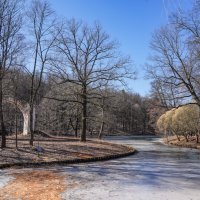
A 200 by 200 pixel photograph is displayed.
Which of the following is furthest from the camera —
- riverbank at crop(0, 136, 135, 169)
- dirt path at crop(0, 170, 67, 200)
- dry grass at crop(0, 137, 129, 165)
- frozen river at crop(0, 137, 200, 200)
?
dry grass at crop(0, 137, 129, 165)

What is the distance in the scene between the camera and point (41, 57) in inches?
925

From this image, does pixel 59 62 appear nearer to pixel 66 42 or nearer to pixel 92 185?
pixel 66 42

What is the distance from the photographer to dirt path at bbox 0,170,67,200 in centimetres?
1059

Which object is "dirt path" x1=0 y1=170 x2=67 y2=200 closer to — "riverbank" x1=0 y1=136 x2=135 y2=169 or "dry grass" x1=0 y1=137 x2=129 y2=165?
"riverbank" x1=0 y1=136 x2=135 y2=169

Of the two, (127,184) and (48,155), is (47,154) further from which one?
(127,184)

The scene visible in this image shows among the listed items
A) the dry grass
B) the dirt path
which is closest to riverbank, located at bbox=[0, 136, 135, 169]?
the dry grass

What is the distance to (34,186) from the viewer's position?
12250 mm

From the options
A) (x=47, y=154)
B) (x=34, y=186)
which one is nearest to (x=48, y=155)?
(x=47, y=154)

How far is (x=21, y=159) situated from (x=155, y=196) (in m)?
9.41

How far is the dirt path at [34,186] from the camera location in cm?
1059

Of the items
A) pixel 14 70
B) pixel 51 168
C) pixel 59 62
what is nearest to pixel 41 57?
pixel 14 70

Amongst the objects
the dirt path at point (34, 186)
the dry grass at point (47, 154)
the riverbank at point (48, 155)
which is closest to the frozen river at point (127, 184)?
the dirt path at point (34, 186)

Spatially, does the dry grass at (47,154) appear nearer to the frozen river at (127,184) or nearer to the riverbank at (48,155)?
the riverbank at (48,155)

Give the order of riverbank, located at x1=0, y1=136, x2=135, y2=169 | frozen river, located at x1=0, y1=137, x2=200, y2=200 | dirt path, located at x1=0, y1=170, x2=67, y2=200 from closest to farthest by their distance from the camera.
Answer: dirt path, located at x1=0, y1=170, x2=67, y2=200
frozen river, located at x1=0, y1=137, x2=200, y2=200
riverbank, located at x1=0, y1=136, x2=135, y2=169
